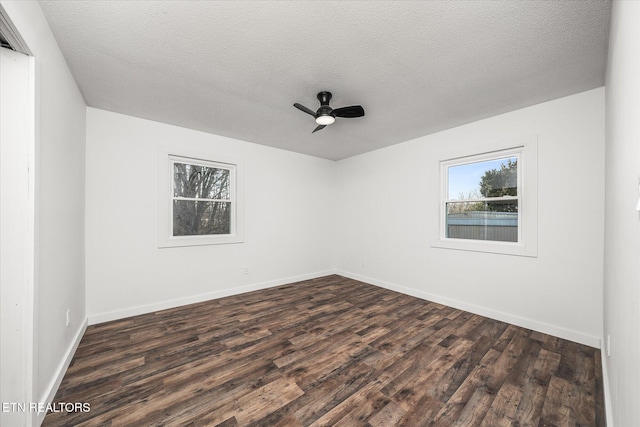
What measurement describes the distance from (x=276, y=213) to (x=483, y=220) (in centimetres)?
328

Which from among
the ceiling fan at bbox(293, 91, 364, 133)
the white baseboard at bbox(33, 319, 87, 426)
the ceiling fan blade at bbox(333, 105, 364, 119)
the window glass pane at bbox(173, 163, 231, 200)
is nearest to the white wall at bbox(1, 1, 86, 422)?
the white baseboard at bbox(33, 319, 87, 426)

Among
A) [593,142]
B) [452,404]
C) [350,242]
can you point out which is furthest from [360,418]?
[350,242]

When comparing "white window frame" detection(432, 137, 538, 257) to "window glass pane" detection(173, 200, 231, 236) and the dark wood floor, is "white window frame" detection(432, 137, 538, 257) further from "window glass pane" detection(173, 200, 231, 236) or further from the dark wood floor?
"window glass pane" detection(173, 200, 231, 236)

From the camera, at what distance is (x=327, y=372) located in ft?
6.64

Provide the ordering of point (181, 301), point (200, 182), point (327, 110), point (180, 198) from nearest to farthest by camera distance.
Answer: point (327, 110) → point (181, 301) → point (180, 198) → point (200, 182)

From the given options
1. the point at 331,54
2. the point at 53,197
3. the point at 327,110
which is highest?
the point at 331,54

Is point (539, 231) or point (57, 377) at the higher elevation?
point (539, 231)

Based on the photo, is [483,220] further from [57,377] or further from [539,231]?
[57,377]

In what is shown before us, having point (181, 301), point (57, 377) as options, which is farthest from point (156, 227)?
point (57, 377)

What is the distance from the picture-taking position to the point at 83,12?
1.59m

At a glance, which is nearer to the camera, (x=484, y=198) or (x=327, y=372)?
(x=327, y=372)

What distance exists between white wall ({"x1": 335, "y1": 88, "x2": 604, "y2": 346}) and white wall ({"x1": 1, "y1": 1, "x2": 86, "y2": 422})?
4042 mm

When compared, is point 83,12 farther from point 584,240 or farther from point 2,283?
point 584,240

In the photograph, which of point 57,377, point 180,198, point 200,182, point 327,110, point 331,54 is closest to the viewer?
point 57,377
